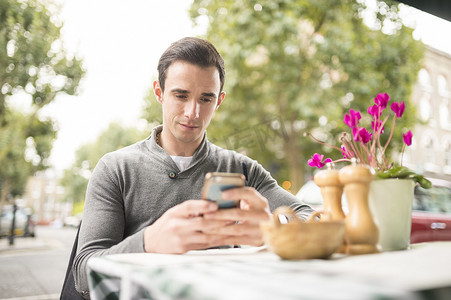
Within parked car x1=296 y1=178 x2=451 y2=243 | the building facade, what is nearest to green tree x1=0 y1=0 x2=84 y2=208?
parked car x1=296 y1=178 x2=451 y2=243

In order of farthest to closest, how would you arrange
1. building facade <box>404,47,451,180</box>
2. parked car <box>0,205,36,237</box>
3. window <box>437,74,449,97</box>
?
window <box>437,74,449,97</box> < building facade <box>404,47,451,180</box> < parked car <box>0,205,36,237</box>

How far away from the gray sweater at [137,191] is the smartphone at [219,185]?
18.2 inches

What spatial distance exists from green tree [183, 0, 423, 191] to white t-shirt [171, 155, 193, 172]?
20.1ft

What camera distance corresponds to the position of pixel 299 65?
328 inches

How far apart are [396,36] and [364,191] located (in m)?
8.83

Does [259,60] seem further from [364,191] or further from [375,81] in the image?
[364,191]

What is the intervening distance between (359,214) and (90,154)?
1137 inches

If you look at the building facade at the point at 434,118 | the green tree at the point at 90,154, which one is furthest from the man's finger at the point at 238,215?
the green tree at the point at 90,154

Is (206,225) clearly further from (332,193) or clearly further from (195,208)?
(332,193)

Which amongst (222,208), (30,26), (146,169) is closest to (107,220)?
(146,169)

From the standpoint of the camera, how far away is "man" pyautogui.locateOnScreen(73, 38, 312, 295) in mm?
1305

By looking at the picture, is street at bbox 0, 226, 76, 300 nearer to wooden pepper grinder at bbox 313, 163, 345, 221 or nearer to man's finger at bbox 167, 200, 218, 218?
man's finger at bbox 167, 200, 218, 218

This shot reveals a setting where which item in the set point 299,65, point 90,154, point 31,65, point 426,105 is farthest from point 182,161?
point 90,154

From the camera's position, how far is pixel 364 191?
972 mm
